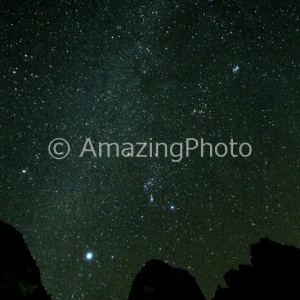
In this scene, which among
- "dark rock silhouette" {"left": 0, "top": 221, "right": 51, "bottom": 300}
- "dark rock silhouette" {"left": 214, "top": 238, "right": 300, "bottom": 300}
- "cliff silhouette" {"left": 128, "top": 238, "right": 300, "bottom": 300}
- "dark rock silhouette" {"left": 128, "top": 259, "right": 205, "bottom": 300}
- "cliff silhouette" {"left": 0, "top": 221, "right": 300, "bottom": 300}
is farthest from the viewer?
"dark rock silhouette" {"left": 128, "top": 259, "right": 205, "bottom": 300}

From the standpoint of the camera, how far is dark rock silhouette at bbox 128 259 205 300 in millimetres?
8375

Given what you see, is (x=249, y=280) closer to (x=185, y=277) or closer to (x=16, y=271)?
(x=185, y=277)

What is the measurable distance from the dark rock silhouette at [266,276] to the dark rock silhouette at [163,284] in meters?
1.08

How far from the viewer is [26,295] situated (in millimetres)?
→ 6816

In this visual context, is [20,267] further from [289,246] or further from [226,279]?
[289,246]

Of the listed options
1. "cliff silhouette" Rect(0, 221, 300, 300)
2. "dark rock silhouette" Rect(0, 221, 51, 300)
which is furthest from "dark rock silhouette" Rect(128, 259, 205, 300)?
"dark rock silhouette" Rect(0, 221, 51, 300)

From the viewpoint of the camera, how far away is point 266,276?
26.9ft

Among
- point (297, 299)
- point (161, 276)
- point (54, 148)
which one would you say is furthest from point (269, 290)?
point (54, 148)

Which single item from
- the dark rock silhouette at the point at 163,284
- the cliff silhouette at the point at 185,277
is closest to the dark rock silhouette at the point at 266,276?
the cliff silhouette at the point at 185,277

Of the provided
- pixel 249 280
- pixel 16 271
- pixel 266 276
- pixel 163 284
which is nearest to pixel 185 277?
pixel 163 284

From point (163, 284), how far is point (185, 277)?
1.03 metres

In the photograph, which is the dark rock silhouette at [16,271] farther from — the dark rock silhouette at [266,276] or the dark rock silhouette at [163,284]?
the dark rock silhouette at [266,276]

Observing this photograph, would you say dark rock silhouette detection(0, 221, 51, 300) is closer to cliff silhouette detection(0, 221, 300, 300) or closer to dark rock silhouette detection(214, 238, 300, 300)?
cliff silhouette detection(0, 221, 300, 300)

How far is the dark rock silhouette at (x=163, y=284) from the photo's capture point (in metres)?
8.38
